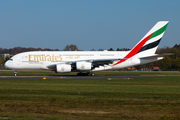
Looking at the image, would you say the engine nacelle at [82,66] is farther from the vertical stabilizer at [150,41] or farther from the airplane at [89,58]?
the vertical stabilizer at [150,41]

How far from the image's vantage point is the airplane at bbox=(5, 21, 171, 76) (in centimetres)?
4238

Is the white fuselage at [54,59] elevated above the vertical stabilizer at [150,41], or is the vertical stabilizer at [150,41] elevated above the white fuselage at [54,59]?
the vertical stabilizer at [150,41]

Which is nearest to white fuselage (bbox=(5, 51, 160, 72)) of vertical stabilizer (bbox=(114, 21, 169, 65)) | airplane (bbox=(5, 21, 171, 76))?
airplane (bbox=(5, 21, 171, 76))

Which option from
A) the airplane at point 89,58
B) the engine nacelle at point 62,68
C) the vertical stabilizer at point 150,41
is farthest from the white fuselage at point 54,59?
the engine nacelle at point 62,68

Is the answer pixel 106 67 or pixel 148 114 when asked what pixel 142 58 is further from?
pixel 148 114

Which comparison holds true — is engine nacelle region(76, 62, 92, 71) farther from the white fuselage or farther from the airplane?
the white fuselage

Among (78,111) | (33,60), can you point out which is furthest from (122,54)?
(78,111)

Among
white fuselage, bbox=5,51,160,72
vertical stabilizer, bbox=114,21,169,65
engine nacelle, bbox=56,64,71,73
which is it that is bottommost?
engine nacelle, bbox=56,64,71,73

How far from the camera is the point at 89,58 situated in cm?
4434

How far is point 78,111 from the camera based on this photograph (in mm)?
11945

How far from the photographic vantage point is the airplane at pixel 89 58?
42375 millimetres

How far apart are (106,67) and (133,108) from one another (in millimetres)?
31614

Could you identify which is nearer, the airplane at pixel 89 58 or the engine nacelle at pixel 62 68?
the engine nacelle at pixel 62 68

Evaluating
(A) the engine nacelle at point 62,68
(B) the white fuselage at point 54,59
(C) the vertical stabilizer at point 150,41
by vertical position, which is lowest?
(A) the engine nacelle at point 62,68
